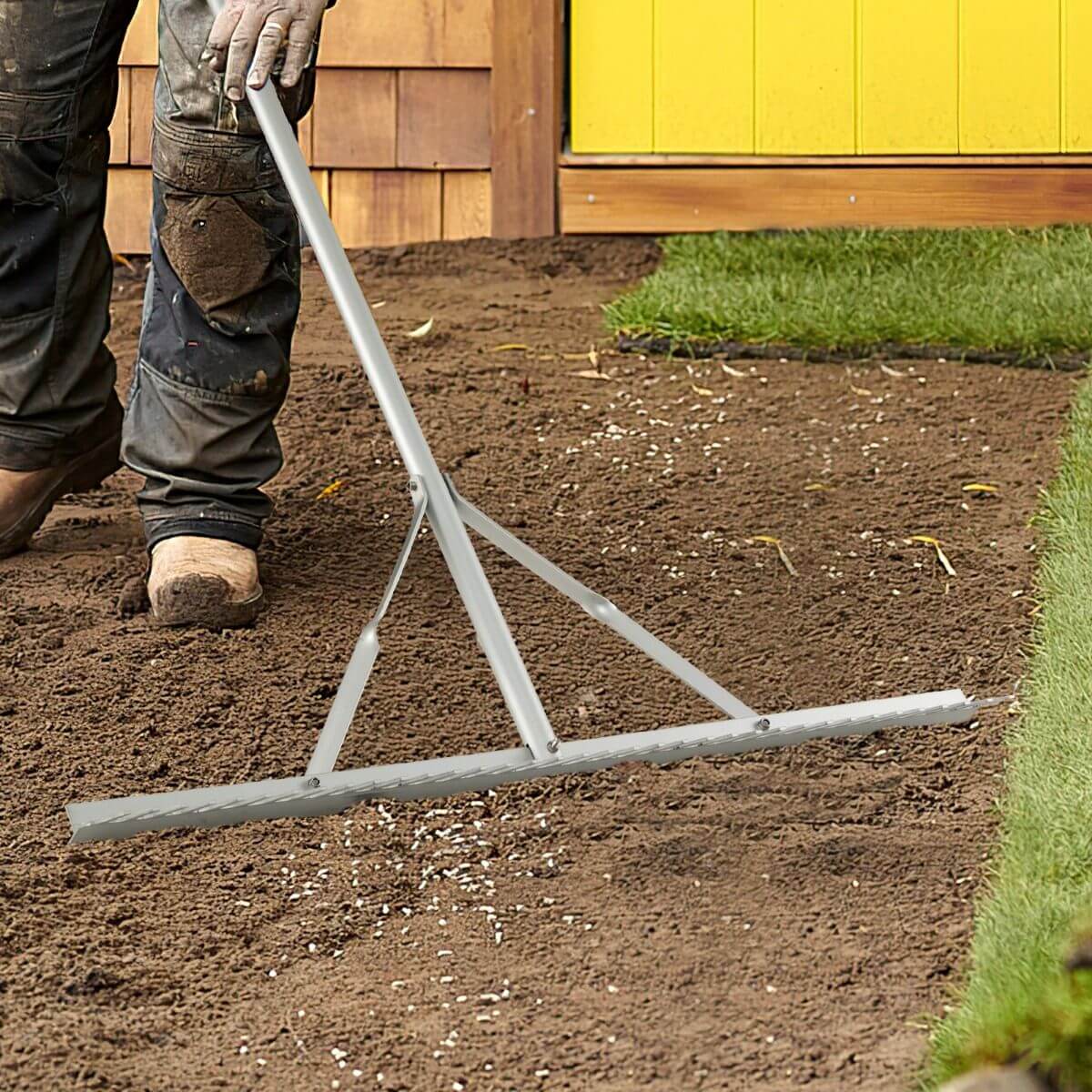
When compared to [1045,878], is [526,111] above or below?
above

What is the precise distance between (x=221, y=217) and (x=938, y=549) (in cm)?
123

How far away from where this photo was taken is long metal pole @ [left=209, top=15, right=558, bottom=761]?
6.22 feet

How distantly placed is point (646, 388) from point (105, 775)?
184 cm

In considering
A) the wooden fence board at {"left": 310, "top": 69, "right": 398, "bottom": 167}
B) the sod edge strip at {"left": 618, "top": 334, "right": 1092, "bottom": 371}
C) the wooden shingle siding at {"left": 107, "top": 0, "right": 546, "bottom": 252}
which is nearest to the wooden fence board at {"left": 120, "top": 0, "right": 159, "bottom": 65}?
the wooden shingle siding at {"left": 107, "top": 0, "right": 546, "bottom": 252}

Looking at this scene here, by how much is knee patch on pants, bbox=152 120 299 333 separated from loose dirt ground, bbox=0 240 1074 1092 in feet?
1.54

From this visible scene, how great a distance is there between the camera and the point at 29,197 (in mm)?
2539

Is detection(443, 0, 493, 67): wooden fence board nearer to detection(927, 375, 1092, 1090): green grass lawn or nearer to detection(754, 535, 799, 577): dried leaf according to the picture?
detection(754, 535, 799, 577): dried leaf

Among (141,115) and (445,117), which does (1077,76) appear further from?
(141,115)

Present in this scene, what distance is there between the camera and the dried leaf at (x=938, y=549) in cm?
261

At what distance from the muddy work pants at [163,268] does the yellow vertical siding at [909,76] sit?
239cm

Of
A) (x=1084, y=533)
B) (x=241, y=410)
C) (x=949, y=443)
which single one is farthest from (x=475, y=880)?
(x=949, y=443)

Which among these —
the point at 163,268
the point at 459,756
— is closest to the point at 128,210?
the point at 163,268

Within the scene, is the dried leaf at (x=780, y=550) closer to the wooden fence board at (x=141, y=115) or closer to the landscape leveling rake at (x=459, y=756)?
the landscape leveling rake at (x=459, y=756)

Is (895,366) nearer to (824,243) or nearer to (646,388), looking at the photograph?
(646,388)
